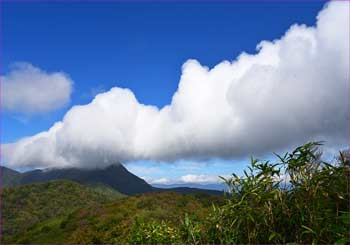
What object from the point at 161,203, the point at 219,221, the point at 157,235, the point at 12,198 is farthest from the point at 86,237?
the point at 12,198

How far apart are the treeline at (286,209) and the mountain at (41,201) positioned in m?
138

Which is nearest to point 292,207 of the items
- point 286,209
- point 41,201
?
point 286,209

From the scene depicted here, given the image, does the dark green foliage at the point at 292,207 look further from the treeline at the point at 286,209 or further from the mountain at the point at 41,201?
the mountain at the point at 41,201

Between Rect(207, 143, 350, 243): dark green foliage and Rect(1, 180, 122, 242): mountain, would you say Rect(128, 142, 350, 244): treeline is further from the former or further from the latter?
Rect(1, 180, 122, 242): mountain

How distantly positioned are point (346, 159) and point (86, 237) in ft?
52.6

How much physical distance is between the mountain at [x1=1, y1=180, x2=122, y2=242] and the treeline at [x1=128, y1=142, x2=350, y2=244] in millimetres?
137731

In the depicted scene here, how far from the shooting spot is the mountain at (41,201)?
14375cm

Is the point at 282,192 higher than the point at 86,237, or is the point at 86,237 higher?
the point at 282,192

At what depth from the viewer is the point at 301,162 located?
391 centimetres

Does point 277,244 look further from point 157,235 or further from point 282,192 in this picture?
point 157,235

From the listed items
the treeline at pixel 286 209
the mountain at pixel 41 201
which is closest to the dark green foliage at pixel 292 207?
the treeline at pixel 286 209

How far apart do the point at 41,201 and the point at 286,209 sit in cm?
17397

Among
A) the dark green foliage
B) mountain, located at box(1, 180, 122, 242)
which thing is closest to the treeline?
the dark green foliage

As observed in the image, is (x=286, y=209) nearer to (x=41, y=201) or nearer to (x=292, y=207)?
(x=292, y=207)
